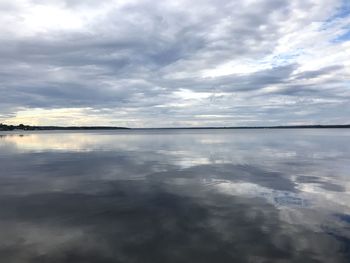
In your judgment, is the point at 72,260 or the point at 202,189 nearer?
the point at 72,260

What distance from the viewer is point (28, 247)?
32.3 feet

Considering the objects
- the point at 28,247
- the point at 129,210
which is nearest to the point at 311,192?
the point at 129,210

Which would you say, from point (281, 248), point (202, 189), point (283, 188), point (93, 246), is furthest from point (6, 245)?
point (283, 188)

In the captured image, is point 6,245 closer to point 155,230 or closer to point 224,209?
point 155,230

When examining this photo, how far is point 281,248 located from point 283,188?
30.8ft

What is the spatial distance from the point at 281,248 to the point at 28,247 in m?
6.76

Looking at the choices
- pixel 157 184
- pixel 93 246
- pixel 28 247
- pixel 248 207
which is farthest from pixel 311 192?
pixel 28 247

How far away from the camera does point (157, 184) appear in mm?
19750

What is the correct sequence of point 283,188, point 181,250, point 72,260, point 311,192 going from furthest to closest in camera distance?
1. point 283,188
2. point 311,192
3. point 181,250
4. point 72,260

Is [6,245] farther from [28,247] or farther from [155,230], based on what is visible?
[155,230]

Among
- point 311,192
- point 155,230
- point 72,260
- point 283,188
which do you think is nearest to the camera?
point 72,260

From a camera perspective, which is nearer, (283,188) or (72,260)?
(72,260)

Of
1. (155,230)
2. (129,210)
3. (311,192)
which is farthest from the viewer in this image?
(311,192)

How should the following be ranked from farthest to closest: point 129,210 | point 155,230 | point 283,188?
point 283,188 < point 129,210 < point 155,230
